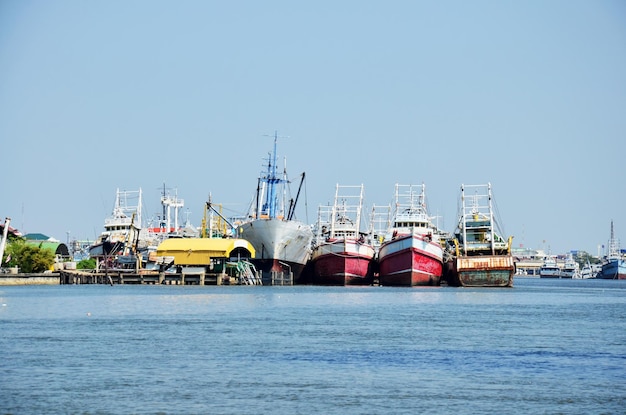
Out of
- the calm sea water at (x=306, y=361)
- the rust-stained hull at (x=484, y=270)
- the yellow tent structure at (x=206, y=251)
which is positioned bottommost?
the calm sea water at (x=306, y=361)

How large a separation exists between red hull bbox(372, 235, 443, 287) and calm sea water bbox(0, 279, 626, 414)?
148ft

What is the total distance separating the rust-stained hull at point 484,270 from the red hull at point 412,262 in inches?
167

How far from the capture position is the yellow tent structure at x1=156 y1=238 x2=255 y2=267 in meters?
Answer: 135

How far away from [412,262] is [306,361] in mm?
80563

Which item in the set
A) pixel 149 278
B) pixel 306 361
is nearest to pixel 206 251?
pixel 149 278

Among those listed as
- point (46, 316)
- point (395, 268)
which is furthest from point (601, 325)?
point (395, 268)

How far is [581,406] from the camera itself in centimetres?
3388

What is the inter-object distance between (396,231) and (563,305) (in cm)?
4531

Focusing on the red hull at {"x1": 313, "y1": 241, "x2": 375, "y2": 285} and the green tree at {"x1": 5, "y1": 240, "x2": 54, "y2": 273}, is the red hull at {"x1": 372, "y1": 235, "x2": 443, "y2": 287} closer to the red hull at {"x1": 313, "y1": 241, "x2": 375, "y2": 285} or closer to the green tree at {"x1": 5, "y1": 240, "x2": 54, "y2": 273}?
the red hull at {"x1": 313, "y1": 241, "x2": 375, "y2": 285}

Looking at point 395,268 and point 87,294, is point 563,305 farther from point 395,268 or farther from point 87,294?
point 87,294

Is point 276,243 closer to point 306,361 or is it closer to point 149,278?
point 149,278

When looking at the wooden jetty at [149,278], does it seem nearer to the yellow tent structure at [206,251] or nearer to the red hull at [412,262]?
the yellow tent structure at [206,251]

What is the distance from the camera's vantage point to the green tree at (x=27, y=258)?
13925 centimetres

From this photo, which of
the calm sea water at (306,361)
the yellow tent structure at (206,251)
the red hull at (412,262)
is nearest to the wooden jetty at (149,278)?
the yellow tent structure at (206,251)
